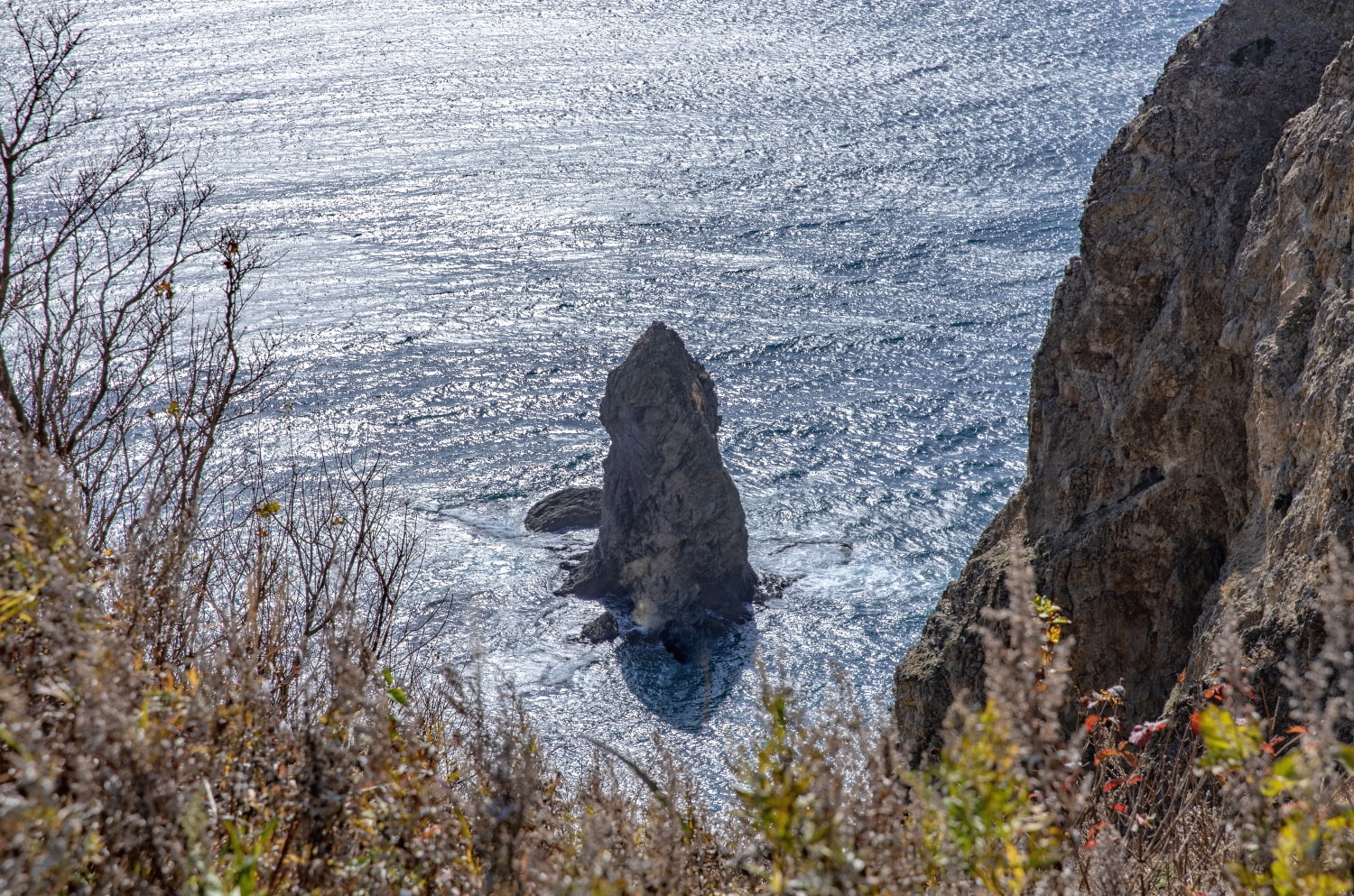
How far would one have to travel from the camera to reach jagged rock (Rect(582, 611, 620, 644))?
120ft

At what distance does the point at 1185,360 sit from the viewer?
432 inches

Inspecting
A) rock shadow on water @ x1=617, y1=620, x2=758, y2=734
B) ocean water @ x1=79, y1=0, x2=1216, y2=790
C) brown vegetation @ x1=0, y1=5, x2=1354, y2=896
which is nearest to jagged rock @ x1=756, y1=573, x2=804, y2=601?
ocean water @ x1=79, y1=0, x2=1216, y2=790

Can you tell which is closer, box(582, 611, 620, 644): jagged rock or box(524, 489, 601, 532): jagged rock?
box(582, 611, 620, 644): jagged rock

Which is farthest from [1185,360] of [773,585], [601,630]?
[773,585]

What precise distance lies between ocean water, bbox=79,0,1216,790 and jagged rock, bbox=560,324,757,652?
5.00 ft

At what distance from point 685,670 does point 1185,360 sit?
26.1 m

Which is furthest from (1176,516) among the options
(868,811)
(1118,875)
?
(868,811)

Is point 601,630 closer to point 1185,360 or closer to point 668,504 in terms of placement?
point 668,504

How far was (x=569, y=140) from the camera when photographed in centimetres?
7988

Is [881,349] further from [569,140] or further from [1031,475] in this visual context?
[1031,475]

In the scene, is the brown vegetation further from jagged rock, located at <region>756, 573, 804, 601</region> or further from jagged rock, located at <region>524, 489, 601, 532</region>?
jagged rock, located at <region>524, 489, 601, 532</region>

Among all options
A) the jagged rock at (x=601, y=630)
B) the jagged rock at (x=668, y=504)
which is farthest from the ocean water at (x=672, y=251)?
the jagged rock at (x=668, y=504)

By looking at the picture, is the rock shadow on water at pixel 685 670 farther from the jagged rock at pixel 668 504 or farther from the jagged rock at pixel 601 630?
the jagged rock at pixel 668 504

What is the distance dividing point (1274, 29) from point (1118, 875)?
10927 mm
